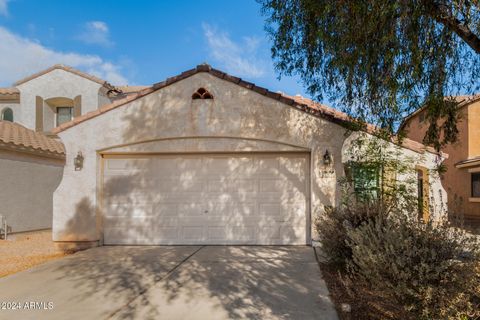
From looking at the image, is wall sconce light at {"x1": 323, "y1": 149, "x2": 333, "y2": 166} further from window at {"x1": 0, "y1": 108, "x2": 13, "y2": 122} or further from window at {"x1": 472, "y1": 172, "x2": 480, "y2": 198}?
window at {"x1": 0, "y1": 108, "x2": 13, "y2": 122}

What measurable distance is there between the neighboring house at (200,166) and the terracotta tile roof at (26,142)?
3.44 m

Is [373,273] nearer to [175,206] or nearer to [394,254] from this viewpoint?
[394,254]

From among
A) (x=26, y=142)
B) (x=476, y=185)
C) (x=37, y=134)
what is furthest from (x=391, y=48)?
(x=476, y=185)

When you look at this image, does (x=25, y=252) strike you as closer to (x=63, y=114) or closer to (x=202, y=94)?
(x=202, y=94)

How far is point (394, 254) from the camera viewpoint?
401cm

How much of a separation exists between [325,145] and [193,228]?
14.5 feet

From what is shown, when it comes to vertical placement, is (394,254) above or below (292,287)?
above

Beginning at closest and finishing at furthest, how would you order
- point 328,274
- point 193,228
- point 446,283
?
point 446,283 < point 328,274 < point 193,228

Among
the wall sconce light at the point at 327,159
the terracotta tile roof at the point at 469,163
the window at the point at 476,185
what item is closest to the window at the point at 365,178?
the wall sconce light at the point at 327,159

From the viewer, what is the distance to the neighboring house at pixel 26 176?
37.3 feet

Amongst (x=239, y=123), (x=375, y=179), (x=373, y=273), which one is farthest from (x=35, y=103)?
(x=373, y=273)

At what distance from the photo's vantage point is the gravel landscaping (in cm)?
767

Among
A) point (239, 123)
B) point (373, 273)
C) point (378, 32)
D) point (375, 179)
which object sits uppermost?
point (378, 32)

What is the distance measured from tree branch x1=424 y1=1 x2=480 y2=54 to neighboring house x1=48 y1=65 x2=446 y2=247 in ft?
11.2
